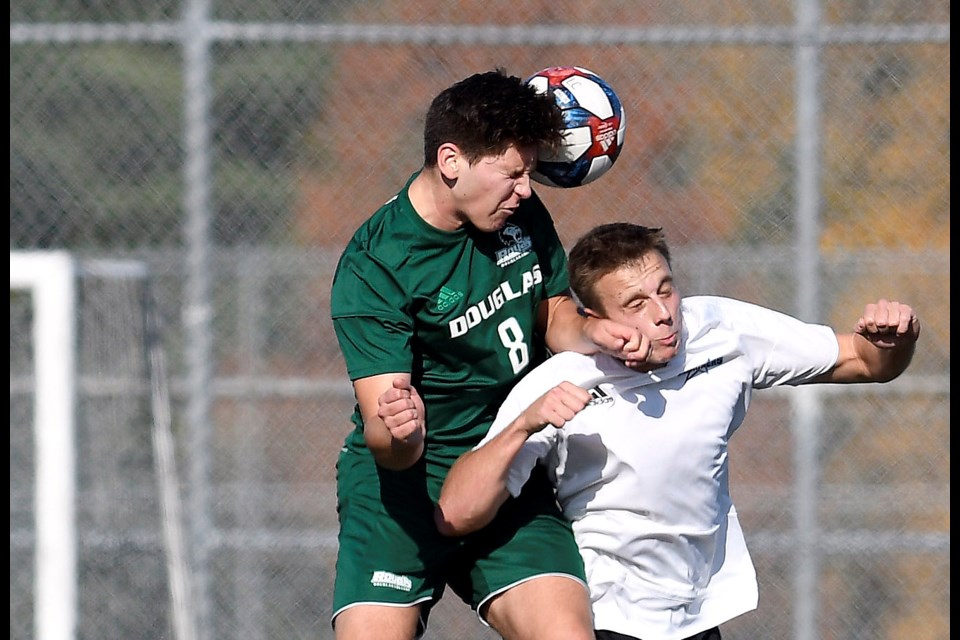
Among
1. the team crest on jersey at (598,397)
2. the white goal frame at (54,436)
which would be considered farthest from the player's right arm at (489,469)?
the white goal frame at (54,436)

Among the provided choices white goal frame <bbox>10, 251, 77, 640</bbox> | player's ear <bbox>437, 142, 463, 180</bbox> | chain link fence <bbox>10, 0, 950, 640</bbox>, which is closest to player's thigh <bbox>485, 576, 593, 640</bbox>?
player's ear <bbox>437, 142, 463, 180</bbox>

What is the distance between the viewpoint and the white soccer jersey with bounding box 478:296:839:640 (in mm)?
2961

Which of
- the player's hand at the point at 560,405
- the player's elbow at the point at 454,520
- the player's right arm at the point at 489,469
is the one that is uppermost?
the player's hand at the point at 560,405

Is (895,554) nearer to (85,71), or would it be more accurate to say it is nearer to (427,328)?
(427,328)

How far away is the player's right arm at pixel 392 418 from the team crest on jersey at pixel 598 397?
1.33 ft

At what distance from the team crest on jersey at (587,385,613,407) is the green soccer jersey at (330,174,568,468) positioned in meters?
0.20

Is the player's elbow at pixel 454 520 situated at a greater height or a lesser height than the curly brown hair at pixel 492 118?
lesser

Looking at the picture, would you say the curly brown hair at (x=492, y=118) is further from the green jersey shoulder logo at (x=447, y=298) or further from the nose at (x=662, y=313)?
the nose at (x=662, y=313)

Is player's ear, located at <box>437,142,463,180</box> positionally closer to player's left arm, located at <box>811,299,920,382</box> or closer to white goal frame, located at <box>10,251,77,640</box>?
player's left arm, located at <box>811,299,920,382</box>

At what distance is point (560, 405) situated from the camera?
262 centimetres

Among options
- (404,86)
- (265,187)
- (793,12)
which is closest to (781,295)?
(793,12)

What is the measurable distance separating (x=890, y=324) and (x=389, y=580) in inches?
49.3

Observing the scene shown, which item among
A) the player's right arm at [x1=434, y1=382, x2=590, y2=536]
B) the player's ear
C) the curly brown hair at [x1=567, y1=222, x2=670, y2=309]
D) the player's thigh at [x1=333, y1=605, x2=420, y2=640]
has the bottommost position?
the player's thigh at [x1=333, y1=605, x2=420, y2=640]

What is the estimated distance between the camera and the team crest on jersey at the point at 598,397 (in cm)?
299
